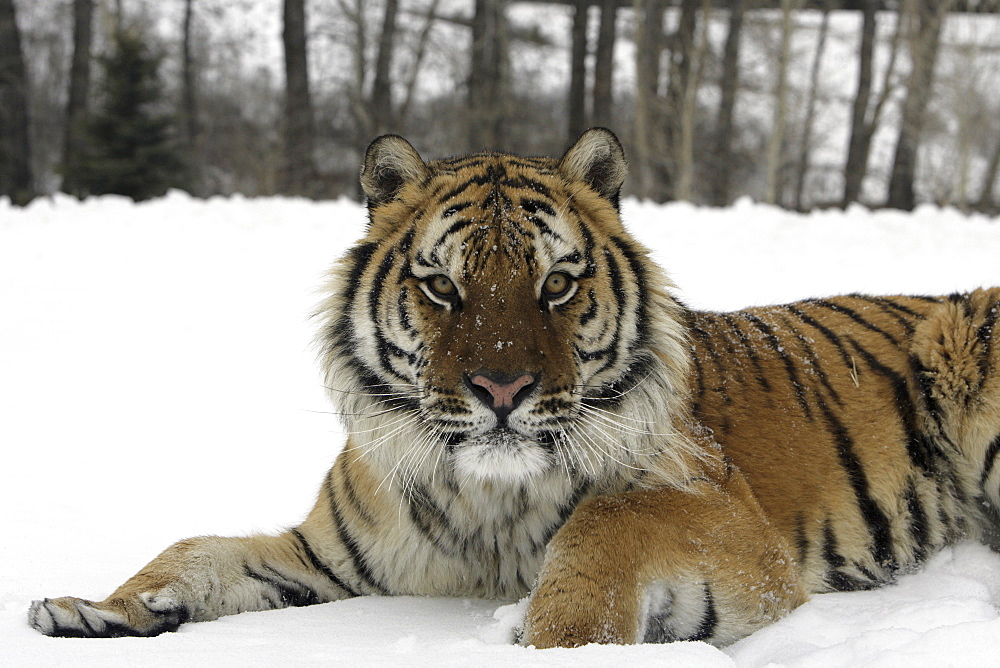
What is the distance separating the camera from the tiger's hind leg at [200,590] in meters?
2.23

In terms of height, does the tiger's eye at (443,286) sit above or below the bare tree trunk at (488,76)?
below

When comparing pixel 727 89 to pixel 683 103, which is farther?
pixel 727 89

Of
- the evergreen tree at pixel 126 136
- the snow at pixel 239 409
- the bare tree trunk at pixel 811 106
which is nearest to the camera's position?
the snow at pixel 239 409

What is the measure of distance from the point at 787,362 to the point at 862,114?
719 inches

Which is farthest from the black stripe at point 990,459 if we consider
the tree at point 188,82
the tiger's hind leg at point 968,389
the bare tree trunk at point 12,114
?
the tree at point 188,82

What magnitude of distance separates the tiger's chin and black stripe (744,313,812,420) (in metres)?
1.26

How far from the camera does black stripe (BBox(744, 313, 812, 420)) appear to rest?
126 inches

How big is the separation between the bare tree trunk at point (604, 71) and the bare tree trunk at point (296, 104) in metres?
5.15

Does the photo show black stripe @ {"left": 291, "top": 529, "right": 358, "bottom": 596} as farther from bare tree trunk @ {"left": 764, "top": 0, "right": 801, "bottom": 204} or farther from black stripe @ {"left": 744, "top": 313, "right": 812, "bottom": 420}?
bare tree trunk @ {"left": 764, "top": 0, "right": 801, "bottom": 204}

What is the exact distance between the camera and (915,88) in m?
17.8

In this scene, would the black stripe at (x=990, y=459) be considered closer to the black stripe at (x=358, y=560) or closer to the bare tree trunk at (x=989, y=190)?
the black stripe at (x=358, y=560)

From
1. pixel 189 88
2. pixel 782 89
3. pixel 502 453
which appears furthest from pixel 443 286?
pixel 189 88

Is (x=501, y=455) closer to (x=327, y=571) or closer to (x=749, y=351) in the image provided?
(x=327, y=571)

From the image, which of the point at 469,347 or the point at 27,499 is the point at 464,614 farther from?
the point at 27,499
